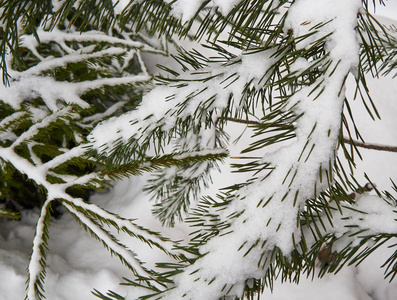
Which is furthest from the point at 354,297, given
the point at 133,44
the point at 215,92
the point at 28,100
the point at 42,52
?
the point at 42,52

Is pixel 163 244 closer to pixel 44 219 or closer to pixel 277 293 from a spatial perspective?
pixel 44 219

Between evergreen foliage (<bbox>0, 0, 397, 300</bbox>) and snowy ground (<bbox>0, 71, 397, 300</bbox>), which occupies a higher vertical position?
evergreen foliage (<bbox>0, 0, 397, 300</bbox>)

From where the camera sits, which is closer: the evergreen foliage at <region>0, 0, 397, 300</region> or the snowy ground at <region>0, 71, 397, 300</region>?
the evergreen foliage at <region>0, 0, 397, 300</region>

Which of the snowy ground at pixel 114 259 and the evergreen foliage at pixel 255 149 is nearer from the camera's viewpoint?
the evergreen foliage at pixel 255 149

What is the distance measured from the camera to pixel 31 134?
72cm

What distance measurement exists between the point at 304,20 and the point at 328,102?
0.10 m

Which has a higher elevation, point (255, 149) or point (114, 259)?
point (255, 149)

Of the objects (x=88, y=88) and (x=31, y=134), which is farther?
(x=88, y=88)

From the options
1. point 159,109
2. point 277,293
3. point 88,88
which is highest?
point 159,109

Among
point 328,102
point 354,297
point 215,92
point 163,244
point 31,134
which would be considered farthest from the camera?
point 354,297

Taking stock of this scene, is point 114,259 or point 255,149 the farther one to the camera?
point 114,259

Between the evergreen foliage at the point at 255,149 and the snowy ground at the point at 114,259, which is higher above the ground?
the evergreen foliage at the point at 255,149

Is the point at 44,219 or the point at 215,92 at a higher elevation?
the point at 215,92

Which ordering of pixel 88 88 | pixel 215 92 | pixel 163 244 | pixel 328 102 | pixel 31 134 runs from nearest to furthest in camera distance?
pixel 328 102 < pixel 215 92 < pixel 163 244 < pixel 31 134 < pixel 88 88
